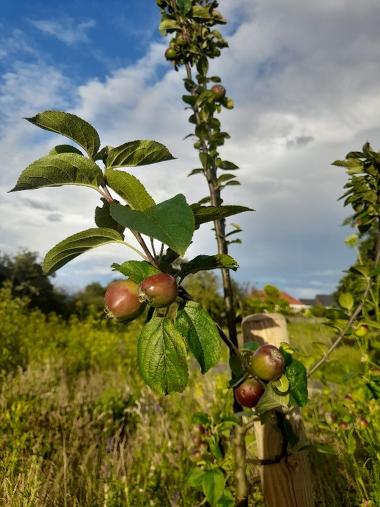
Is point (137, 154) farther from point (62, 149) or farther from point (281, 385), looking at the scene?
point (281, 385)

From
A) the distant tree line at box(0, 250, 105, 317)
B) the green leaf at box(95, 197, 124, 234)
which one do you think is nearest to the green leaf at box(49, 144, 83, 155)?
the green leaf at box(95, 197, 124, 234)

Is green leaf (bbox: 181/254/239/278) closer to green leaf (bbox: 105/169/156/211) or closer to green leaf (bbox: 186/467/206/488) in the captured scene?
green leaf (bbox: 105/169/156/211)

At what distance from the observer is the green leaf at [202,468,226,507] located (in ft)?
4.29

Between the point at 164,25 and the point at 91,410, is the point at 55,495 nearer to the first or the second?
the point at 91,410

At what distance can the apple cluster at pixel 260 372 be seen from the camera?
100cm

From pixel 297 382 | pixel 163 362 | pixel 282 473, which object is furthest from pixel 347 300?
pixel 163 362

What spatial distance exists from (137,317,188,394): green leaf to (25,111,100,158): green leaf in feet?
1.43

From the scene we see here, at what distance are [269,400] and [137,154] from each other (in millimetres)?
671

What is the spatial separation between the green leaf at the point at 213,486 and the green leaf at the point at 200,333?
2.16 feet

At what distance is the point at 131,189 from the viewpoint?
894mm

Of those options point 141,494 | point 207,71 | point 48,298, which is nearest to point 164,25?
point 207,71

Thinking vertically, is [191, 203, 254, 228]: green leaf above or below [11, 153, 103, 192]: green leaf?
below

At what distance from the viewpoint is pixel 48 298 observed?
17.5 m

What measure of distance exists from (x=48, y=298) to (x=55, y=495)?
1646 centimetres
